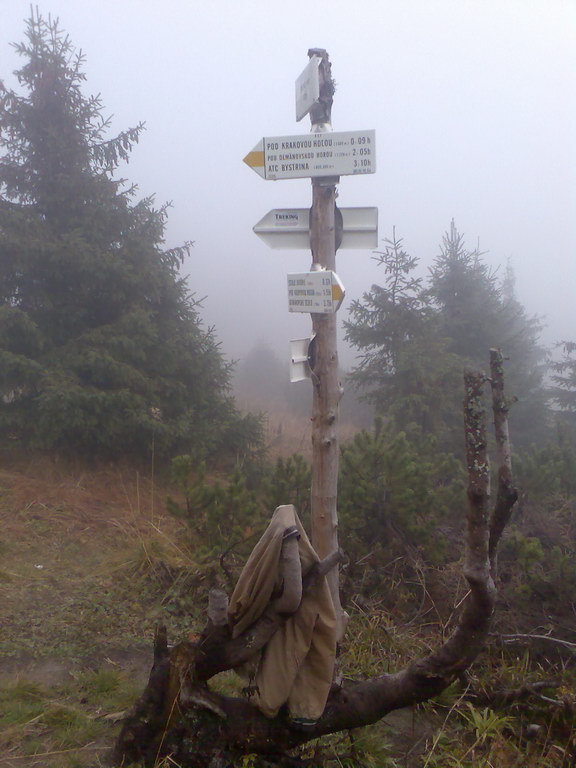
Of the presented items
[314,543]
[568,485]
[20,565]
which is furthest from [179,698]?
[568,485]

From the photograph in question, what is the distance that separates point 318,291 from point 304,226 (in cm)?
48

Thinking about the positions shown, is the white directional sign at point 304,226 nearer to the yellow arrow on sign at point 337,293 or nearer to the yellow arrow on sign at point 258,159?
the yellow arrow on sign at point 258,159

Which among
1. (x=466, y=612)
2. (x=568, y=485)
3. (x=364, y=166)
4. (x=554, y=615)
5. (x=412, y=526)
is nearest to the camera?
(x=466, y=612)

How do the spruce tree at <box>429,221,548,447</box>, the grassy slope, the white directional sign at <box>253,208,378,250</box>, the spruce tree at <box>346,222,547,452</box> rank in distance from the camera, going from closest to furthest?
the grassy slope → the white directional sign at <box>253,208,378,250</box> → the spruce tree at <box>346,222,547,452</box> → the spruce tree at <box>429,221,548,447</box>

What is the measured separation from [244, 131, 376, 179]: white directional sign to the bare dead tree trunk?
1.52 metres

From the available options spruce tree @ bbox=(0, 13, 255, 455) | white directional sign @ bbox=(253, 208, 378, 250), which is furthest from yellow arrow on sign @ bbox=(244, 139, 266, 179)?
spruce tree @ bbox=(0, 13, 255, 455)

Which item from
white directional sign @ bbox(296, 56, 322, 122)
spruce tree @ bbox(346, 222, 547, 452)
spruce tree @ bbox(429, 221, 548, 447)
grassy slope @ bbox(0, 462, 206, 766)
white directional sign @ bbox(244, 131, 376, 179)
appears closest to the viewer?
grassy slope @ bbox(0, 462, 206, 766)

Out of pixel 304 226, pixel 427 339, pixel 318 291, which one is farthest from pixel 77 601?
pixel 427 339

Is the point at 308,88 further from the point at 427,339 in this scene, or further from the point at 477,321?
the point at 477,321

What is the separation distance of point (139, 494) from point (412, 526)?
4.42m

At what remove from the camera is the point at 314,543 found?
3770 millimetres

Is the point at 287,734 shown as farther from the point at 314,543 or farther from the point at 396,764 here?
the point at 314,543

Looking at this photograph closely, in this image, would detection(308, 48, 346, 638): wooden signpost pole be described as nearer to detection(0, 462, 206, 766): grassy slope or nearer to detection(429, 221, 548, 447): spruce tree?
detection(0, 462, 206, 766): grassy slope

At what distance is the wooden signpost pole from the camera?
12.4 ft
